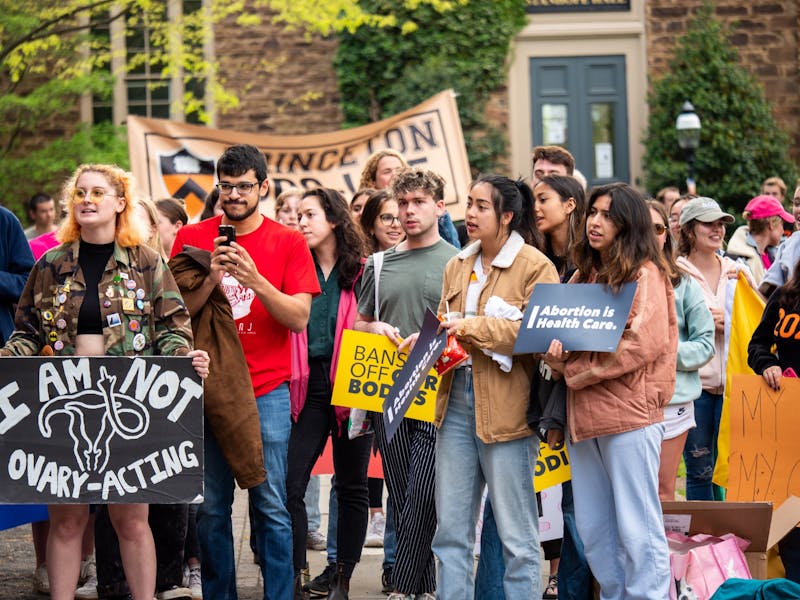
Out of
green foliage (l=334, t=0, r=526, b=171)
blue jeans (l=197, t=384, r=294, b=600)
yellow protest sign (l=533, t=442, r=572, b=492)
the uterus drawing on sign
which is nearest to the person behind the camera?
the uterus drawing on sign

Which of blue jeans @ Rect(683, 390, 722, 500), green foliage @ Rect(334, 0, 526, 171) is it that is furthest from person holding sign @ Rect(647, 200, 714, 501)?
green foliage @ Rect(334, 0, 526, 171)

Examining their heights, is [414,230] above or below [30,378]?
above

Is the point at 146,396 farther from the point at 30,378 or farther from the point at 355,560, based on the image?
the point at 355,560

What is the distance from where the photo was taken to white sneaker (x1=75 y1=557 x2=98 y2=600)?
6535 mm

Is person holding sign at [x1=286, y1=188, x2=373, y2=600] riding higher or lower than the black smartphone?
lower

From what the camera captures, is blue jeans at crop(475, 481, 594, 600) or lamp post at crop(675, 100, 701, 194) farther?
lamp post at crop(675, 100, 701, 194)

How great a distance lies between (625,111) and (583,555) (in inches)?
559

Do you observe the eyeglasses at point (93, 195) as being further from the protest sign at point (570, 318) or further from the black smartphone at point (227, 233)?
the protest sign at point (570, 318)

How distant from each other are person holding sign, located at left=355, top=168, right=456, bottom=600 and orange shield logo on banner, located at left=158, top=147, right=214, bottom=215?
605cm

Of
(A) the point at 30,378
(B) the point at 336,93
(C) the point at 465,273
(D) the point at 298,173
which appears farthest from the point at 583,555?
(B) the point at 336,93

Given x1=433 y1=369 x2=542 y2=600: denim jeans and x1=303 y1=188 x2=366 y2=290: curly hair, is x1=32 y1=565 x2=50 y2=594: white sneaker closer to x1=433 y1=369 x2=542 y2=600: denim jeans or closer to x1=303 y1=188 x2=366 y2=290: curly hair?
x1=303 y1=188 x2=366 y2=290: curly hair

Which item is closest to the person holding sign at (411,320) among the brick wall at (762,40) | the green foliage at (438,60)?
the green foliage at (438,60)

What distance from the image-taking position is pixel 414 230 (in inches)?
243

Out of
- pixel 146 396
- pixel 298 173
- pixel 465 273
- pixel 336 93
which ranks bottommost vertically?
pixel 146 396
